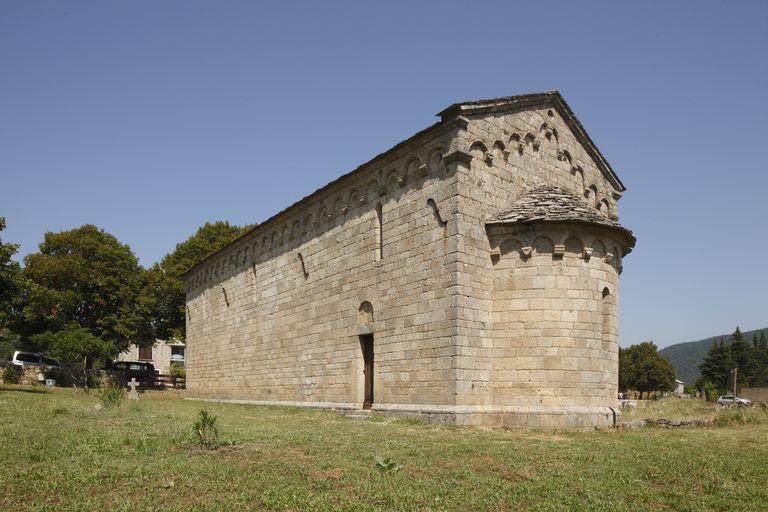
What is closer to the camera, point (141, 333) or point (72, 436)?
point (72, 436)

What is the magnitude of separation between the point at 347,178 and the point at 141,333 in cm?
2521

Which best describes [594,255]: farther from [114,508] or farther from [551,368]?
[114,508]

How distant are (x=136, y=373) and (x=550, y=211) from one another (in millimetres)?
33096

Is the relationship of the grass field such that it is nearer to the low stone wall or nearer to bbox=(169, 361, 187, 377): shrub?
bbox=(169, 361, 187, 377): shrub

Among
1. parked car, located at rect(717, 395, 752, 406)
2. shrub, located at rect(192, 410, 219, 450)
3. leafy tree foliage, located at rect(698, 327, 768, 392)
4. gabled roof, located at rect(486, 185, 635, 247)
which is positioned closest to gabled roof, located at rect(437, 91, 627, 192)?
gabled roof, located at rect(486, 185, 635, 247)

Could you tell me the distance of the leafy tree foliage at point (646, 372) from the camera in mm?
70188

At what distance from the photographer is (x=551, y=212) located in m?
14.6

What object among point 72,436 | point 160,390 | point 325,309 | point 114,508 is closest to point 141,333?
point 160,390

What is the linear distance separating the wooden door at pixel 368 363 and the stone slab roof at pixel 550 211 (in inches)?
204

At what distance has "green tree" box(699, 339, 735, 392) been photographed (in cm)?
7056

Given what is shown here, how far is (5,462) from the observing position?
7832mm

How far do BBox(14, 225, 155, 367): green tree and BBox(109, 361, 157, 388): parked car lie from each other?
1.55m

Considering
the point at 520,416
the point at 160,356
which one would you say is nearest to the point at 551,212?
the point at 520,416

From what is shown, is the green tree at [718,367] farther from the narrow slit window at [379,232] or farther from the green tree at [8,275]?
the green tree at [8,275]
